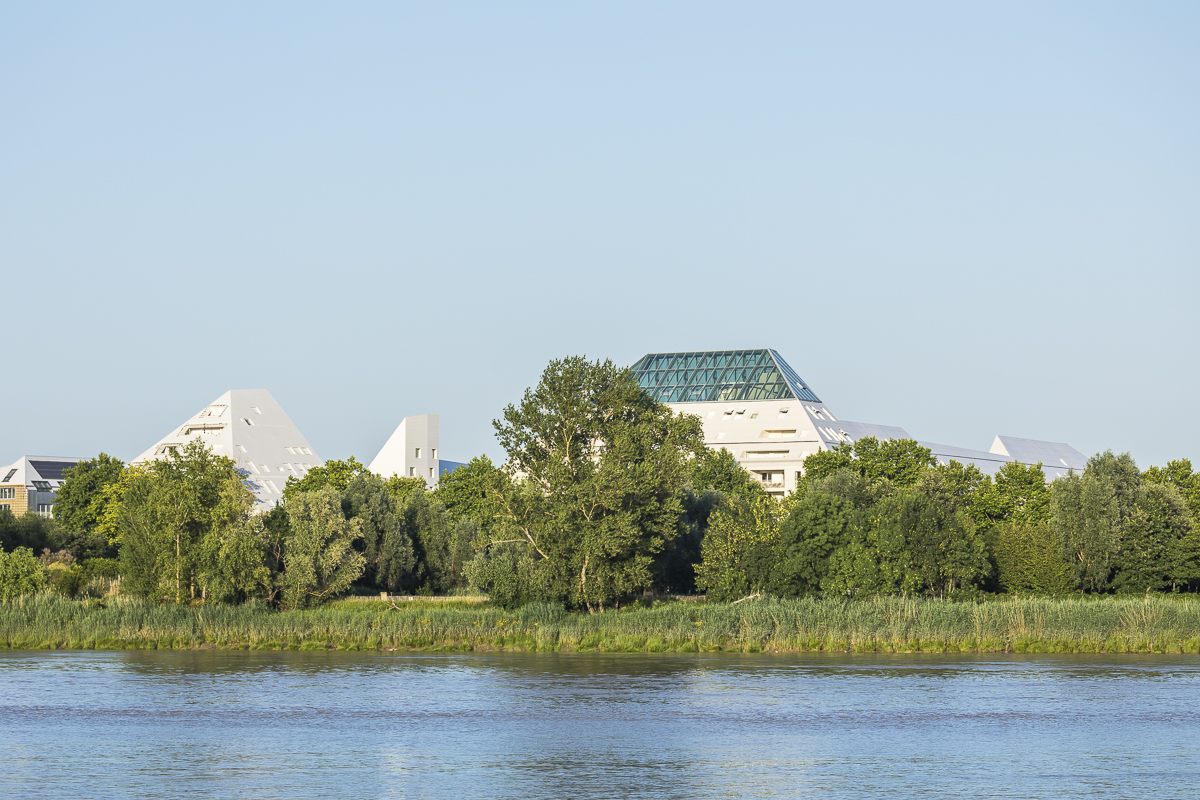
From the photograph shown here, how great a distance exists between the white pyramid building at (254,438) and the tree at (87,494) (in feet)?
94.5

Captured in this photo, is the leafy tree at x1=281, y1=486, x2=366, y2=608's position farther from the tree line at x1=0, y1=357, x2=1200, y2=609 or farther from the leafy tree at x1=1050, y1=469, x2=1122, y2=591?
the leafy tree at x1=1050, y1=469, x2=1122, y2=591

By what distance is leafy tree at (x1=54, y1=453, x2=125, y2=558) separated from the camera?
375ft

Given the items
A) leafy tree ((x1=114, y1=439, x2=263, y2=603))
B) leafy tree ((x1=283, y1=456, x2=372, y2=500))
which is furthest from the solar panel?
leafy tree ((x1=114, y1=439, x2=263, y2=603))

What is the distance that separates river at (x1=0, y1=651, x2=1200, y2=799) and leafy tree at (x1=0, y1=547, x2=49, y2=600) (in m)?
11.7

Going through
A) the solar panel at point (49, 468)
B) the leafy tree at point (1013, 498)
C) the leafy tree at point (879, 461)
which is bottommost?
the leafy tree at point (1013, 498)

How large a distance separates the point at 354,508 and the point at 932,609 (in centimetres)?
3720

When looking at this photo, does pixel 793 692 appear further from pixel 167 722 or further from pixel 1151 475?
pixel 1151 475

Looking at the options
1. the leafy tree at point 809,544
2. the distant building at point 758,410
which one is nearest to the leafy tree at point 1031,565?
the leafy tree at point 809,544

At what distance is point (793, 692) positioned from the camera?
43281mm

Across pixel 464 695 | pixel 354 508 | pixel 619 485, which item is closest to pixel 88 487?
pixel 354 508

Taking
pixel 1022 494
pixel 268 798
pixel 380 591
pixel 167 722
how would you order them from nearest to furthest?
1. pixel 268 798
2. pixel 167 722
3. pixel 380 591
4. pixel 1022 494

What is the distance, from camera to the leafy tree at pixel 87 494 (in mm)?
114188

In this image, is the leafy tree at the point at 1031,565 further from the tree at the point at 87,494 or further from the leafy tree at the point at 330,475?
the tree at the point at 87,494

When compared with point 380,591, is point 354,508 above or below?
above
